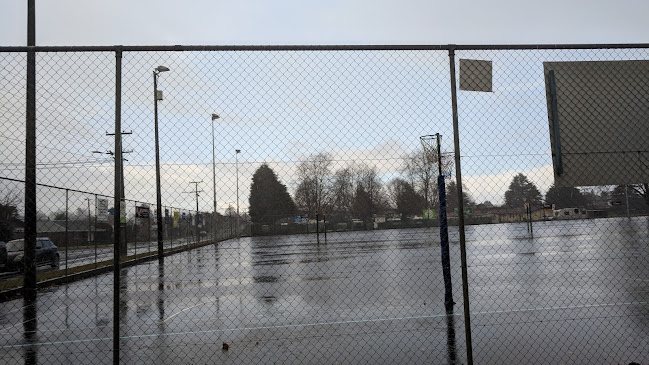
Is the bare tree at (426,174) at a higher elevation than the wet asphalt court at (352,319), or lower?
higher

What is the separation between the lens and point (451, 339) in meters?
6.42

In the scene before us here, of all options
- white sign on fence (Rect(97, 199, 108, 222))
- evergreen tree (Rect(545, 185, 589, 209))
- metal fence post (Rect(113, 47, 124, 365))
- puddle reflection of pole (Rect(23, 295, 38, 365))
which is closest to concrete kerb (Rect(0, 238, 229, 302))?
puddle reflection of pole (Rect(23, 295, 38, 365))

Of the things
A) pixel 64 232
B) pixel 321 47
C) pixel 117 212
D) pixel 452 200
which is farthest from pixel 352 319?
pixel 64 232

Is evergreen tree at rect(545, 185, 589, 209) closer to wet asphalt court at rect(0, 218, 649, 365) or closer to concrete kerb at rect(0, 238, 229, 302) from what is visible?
wet asphalt court at rect(0, 218, 649, 365)

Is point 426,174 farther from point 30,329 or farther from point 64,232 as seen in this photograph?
point 64,232

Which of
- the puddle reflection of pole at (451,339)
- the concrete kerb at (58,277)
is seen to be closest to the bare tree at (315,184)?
the puddle reflection of pole at (451,339)

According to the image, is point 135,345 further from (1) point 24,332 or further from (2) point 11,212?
(2) point 11,212

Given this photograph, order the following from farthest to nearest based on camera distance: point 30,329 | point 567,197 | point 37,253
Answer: point 37,253 → point 30,329 → point 567,197

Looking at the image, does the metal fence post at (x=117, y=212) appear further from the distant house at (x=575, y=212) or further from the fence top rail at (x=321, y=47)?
the distant house at (x=575, y=212)

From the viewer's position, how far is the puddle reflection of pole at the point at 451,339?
5561mm

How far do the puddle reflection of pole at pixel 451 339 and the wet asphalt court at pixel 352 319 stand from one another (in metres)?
0.01

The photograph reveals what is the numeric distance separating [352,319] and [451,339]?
6.51 ft

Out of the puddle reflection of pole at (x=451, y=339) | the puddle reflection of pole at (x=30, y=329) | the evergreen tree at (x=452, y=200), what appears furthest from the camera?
the evergreen tree at (x=452, y=200)

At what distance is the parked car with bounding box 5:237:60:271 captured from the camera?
51.8ft
